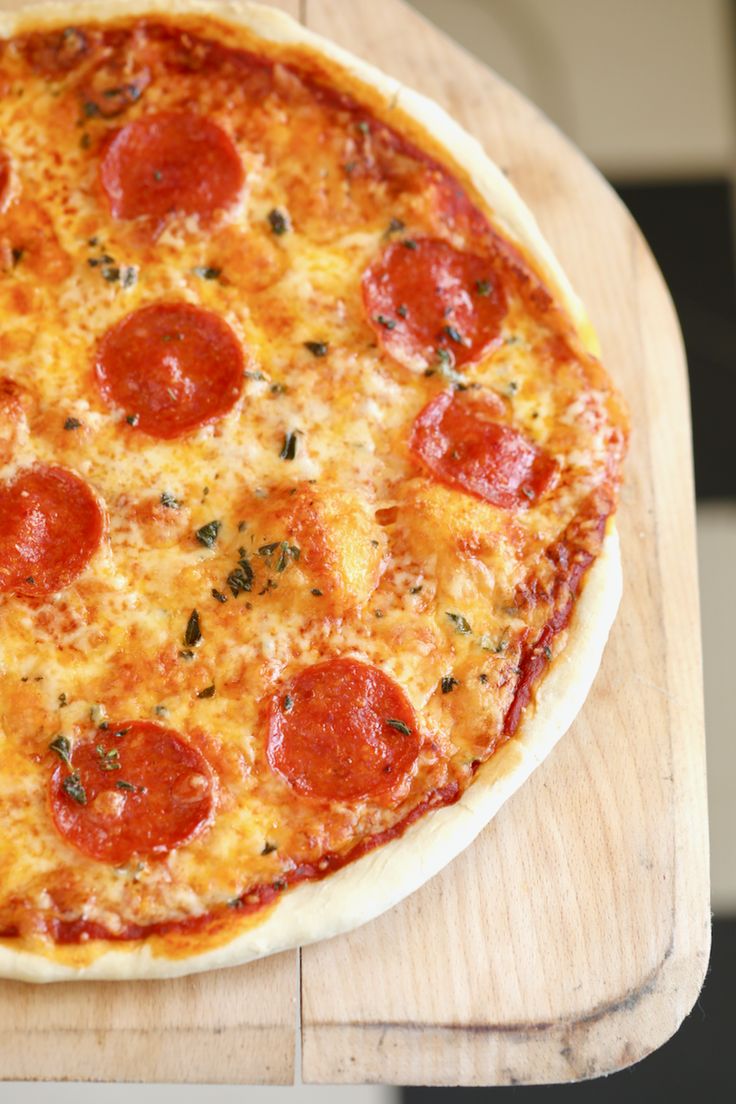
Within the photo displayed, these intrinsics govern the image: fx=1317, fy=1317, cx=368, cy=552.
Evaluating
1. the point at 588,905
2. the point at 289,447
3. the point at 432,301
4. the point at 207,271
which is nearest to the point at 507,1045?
the point at 588,905

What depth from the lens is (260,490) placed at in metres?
3.31

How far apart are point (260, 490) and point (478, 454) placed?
0.57 m

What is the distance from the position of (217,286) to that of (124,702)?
1167mm

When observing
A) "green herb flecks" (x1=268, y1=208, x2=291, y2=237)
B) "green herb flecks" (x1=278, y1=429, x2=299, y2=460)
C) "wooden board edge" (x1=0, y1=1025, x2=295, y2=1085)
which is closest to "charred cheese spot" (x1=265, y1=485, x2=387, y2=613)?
"green herb flecks" (x1=278, y1=429, x2=299, y2=460)

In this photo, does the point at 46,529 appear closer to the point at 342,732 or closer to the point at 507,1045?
the point at 342,732

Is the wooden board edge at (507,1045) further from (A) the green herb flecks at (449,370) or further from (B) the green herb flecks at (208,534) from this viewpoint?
(A) the green herb flecks at (449,370)

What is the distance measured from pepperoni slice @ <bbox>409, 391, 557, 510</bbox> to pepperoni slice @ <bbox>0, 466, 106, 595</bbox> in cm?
85

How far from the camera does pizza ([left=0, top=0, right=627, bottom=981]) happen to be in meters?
3.01

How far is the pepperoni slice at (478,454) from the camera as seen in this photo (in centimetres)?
338

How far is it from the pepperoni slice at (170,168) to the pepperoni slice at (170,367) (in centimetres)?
33

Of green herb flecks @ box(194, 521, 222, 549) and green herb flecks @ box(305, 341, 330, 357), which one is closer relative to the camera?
green herb flecks @ box(194, 521, 222, 549)

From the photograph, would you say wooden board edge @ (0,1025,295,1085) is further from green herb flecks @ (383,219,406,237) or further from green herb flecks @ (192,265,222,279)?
green herb flecks @ (383,219,406,237)

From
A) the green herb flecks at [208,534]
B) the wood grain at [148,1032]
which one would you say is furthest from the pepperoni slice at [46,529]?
the wood grain at [148,1032]

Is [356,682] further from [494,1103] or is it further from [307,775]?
[494,1103]
